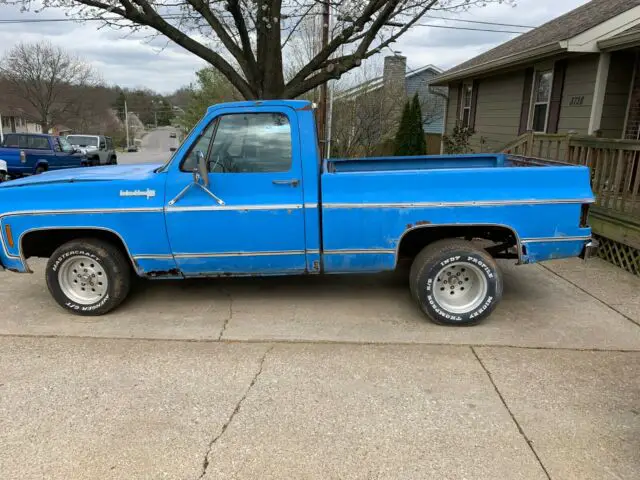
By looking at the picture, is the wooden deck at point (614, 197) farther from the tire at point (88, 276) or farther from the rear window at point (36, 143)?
the rear window at point (36, 143)

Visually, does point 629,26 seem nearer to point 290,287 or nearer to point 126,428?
point 290,287

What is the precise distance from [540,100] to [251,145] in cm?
996

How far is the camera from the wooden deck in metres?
6.18

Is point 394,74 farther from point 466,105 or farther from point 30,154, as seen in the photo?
point 30,154

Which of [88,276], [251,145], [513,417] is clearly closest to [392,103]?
[251,145]

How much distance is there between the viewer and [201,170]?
4234mm

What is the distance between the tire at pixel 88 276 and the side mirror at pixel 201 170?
114cm

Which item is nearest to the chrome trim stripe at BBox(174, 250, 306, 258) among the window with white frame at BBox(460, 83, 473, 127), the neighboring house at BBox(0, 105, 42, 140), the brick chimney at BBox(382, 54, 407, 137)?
the window with white frame at BBox(460, 83, 473, 127)

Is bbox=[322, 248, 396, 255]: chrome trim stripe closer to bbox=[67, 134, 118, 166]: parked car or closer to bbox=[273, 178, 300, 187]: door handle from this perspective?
bbox=[273, 178, 300, 187]: door handle

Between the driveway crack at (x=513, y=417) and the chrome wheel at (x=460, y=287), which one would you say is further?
the chrome wheel at (x=460, y=287)

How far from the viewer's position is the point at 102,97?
69.2 metres

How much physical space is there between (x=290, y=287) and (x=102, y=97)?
239 feet

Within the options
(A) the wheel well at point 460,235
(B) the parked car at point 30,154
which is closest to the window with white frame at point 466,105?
(A) the wheel well at point 460,235

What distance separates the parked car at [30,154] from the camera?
16.8 meters
